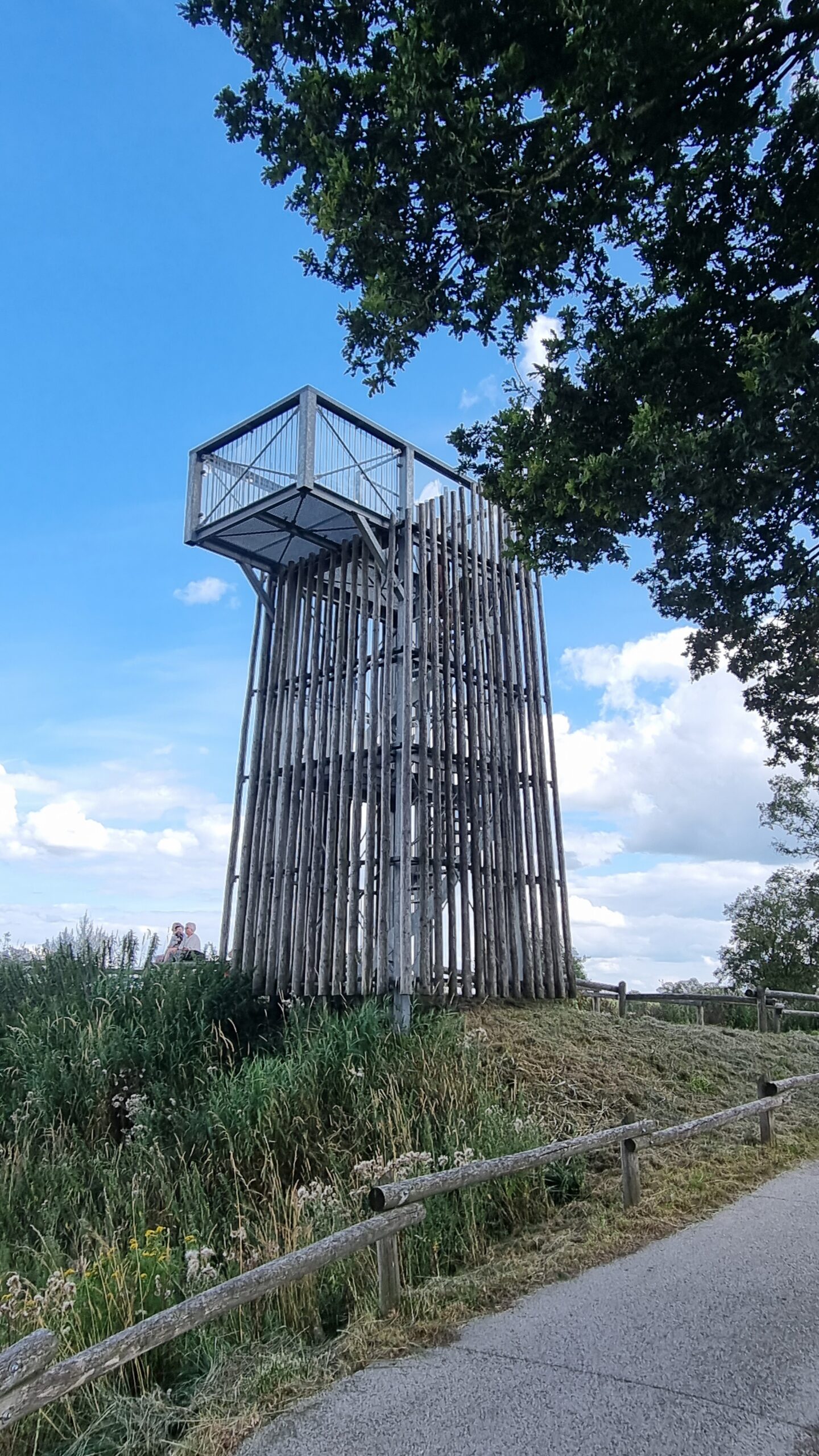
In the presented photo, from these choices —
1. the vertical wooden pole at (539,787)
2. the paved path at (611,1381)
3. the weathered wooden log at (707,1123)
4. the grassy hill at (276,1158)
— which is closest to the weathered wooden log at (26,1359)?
the grassy hill at (276,1158)

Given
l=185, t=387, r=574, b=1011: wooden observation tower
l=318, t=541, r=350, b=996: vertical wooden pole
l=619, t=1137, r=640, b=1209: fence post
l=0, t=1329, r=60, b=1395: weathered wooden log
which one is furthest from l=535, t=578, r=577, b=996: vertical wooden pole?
l=0, t=1329, r=60, b=1395: weathered wooden log

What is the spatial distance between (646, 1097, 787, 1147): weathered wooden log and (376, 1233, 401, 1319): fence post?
244 cm

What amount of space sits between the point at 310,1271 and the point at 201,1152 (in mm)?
3477

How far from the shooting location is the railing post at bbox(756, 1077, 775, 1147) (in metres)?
8.32

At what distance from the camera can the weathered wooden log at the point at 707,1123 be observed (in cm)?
698

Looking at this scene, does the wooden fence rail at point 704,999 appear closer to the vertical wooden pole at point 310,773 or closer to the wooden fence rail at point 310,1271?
the vertical wooden pole at point 310,773

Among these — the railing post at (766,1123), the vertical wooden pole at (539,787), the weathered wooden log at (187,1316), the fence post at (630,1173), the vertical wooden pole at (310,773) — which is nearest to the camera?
the weathered wooden log at (187,1316)

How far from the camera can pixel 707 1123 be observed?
7.39 metres

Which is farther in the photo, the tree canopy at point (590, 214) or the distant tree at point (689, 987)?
the distant tree at point (689, 987)

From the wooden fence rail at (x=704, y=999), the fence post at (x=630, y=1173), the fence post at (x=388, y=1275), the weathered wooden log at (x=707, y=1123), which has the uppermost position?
the wooden fence rail at (x=704, y=999)

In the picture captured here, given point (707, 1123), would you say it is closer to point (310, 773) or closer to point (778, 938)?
point (310, 773)

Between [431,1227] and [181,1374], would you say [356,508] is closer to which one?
[431,1227]

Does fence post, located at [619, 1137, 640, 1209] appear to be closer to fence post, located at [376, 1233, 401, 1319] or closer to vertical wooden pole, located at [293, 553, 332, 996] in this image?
fence post, located at [376, 1233, 401, 1319]

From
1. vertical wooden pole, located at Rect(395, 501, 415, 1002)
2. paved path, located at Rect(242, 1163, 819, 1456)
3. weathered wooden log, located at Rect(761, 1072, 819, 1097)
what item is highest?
vertical wooden pole, located at Rect(395, 501, 415, 1002)
